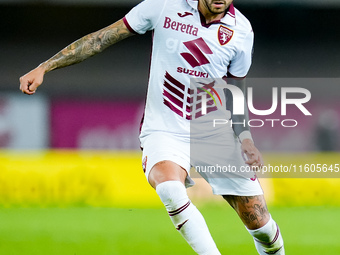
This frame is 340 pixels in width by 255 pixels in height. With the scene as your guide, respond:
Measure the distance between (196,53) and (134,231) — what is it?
332 centimetres

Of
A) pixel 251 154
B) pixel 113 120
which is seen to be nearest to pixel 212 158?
pixel 251 154

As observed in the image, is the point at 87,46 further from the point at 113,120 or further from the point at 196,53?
the point at 113,120

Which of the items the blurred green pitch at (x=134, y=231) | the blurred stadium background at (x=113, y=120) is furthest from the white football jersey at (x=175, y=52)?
the blurred stadium background at (x=113, y=120)

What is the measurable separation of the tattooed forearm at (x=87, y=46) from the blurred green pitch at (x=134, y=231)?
2094 millimetres

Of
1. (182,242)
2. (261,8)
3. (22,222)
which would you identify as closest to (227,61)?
(182,242)

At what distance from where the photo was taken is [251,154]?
4.01 metres

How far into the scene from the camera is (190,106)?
4180 millimetres

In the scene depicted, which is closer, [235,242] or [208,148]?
[208,148]

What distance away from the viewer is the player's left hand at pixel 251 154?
3928mm

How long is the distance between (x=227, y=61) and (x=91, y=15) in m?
11.8

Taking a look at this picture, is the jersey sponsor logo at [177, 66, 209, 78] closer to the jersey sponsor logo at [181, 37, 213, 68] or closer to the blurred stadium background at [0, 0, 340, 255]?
the jersey sponsor logo at [181, 37, 213, 68]

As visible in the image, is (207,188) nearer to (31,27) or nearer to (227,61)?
(227,61)

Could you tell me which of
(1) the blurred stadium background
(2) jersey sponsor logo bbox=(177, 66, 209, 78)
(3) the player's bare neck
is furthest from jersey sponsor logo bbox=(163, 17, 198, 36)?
(1) the blurred stadium background

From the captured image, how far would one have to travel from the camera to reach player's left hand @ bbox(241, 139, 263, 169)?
3.93 metres
